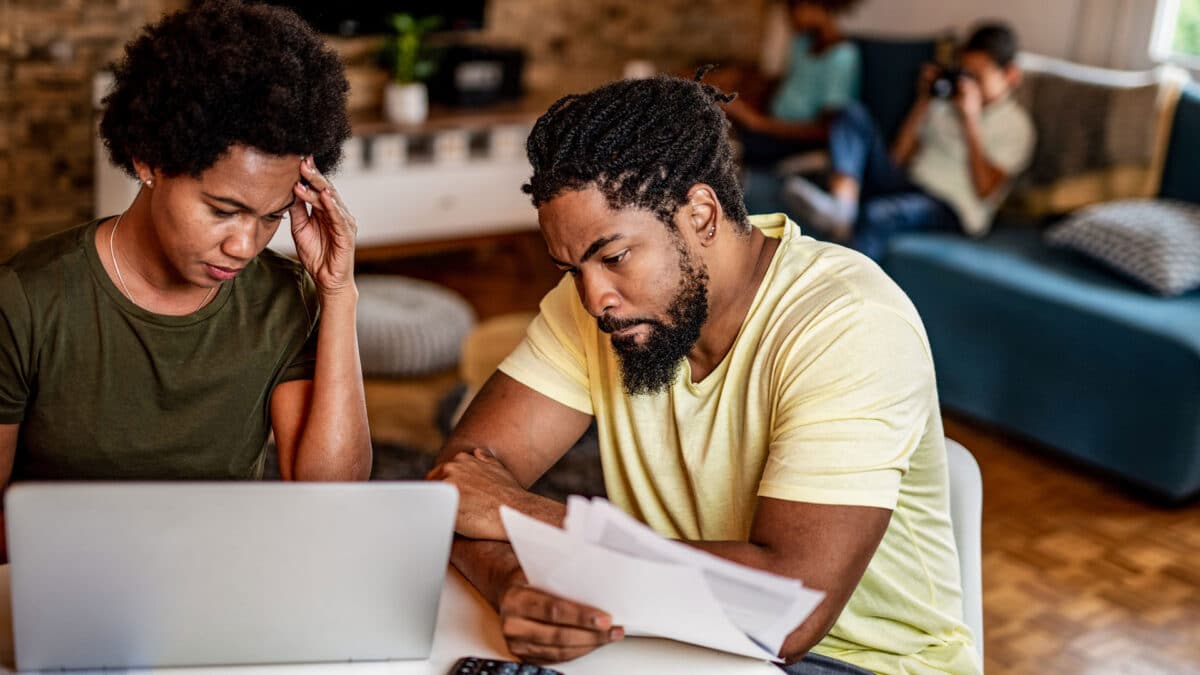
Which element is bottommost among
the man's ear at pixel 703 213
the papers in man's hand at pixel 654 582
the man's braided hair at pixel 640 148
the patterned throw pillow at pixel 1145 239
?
the patterned throw pillow at pixel 1145 239

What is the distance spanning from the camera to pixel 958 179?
3.76 metres

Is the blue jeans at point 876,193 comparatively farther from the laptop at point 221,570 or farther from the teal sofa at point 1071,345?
the laptop at point 221,570

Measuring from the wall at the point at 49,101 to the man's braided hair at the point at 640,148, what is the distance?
9.26 feet

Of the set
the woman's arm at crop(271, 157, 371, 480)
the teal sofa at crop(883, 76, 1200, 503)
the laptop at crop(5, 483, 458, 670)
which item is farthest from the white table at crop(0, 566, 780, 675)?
the teal sofa at crop(883, 76, 1200, 503)

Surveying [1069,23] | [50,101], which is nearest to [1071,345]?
[1069,23]

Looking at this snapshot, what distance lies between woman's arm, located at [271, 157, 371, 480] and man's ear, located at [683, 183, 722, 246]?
358mm

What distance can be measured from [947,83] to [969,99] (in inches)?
3.0

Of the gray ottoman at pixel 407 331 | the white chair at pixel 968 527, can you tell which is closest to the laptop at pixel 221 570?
the white chair at pixel 968 527

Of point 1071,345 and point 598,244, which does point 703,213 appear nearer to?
point 598,244

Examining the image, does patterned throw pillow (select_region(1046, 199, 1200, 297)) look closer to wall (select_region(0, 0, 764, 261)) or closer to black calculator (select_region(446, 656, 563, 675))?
black calculator (select_region(446, 656, 563, 675))

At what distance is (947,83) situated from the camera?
370cm

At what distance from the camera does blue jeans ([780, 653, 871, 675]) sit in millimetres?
1292

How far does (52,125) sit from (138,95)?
9.22ft

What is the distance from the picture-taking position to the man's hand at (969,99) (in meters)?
3.69
